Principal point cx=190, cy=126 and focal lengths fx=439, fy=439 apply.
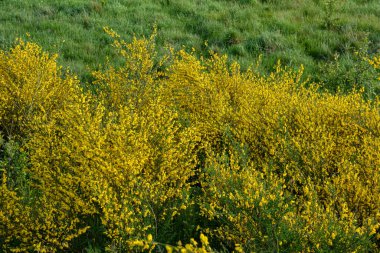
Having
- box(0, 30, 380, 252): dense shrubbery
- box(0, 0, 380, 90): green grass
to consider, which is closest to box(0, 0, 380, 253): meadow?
box(0, 30, 380, 252): dense shrubbery

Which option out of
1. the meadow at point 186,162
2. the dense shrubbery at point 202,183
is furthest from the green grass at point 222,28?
the dense shrubbery at point 202,183

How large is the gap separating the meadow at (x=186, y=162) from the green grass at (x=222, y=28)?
340mm

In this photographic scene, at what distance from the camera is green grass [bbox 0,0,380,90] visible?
278 inches

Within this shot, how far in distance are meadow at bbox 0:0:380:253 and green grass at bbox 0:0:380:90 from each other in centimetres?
34

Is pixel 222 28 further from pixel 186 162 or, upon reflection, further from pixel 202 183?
pixel 202 183

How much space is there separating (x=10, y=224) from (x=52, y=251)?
0.35m

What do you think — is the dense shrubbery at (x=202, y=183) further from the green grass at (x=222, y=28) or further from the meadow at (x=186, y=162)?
the green grass at (x=222, y=28)

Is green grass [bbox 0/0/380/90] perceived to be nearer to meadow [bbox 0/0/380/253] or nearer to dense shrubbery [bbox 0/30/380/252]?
meadow [bbox 0/0/380/253]

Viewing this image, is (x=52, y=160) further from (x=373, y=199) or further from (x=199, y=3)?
(x=199, y=3)

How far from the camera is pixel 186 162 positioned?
336 centimetres

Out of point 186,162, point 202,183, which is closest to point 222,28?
point 186,162

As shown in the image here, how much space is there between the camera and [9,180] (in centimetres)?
348

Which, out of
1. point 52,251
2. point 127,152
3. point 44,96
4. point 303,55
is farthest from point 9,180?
point 303,55

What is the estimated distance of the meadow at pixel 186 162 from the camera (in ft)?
9.14
